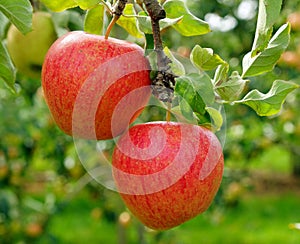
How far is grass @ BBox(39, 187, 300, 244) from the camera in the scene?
4496mm

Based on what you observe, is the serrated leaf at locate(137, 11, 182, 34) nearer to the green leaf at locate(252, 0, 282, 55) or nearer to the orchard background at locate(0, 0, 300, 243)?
the orchard background at locate(0, 0, 300, 243)

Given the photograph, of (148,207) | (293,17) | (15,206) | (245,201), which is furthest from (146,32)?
(245,201)

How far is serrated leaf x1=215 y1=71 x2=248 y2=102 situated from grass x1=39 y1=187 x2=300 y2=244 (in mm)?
3165

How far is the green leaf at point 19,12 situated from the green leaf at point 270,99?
320 mm

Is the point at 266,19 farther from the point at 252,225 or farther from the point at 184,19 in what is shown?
the point at 252,225

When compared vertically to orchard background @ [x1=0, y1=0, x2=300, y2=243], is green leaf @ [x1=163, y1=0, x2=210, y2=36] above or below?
above

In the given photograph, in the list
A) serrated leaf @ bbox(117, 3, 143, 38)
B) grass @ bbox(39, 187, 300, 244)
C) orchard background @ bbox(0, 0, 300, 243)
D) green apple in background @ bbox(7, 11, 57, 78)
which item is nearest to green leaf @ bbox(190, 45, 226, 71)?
orchard background @ bbox(0, 0, 300, 243)

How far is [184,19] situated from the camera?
844 mm

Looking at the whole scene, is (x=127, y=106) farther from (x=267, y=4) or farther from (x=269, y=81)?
(x=269, y=81)

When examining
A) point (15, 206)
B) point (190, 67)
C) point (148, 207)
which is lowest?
point (15, 206)

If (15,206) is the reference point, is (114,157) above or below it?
above

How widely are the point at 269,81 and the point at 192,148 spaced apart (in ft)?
5.19

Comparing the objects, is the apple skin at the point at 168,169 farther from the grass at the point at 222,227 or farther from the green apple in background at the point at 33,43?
the grass at the point at 222,227

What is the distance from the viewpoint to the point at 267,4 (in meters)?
0.77
